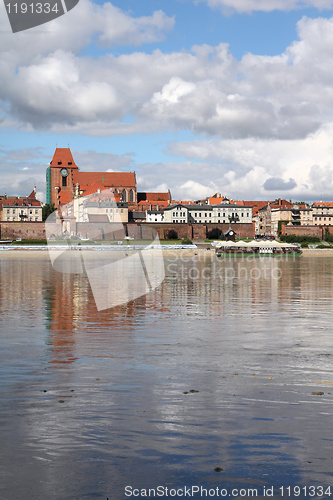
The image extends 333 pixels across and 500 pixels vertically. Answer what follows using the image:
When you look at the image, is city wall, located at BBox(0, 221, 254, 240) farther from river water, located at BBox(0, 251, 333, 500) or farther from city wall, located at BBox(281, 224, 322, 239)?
river water, located at BBox(0, 251, 333, 500)

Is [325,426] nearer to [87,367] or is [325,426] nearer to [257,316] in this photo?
[87,367]

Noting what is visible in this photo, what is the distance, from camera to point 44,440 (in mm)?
7285

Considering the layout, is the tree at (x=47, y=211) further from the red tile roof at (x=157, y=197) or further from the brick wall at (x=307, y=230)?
the brick wall at (x=307, y=230)

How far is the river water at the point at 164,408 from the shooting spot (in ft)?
20.5

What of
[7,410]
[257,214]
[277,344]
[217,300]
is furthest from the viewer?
[257,214]

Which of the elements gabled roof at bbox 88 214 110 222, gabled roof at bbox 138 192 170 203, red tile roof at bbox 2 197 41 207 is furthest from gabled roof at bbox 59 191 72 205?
gabled roof at bbox 138 192 170 203

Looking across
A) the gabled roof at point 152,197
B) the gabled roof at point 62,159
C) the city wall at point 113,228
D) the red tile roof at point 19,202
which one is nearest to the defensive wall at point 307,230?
the city wall at point 113,228

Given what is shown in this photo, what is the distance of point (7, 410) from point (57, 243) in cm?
12812

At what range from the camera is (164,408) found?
8.64m

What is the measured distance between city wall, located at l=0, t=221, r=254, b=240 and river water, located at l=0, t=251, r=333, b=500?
126 metres

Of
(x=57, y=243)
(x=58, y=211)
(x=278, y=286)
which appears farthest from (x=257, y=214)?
(x=278, y=286)

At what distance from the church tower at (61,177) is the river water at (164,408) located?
158 meters

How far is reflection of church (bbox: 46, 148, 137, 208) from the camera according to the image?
17350 cm

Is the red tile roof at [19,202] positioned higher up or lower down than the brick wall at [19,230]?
higher up
